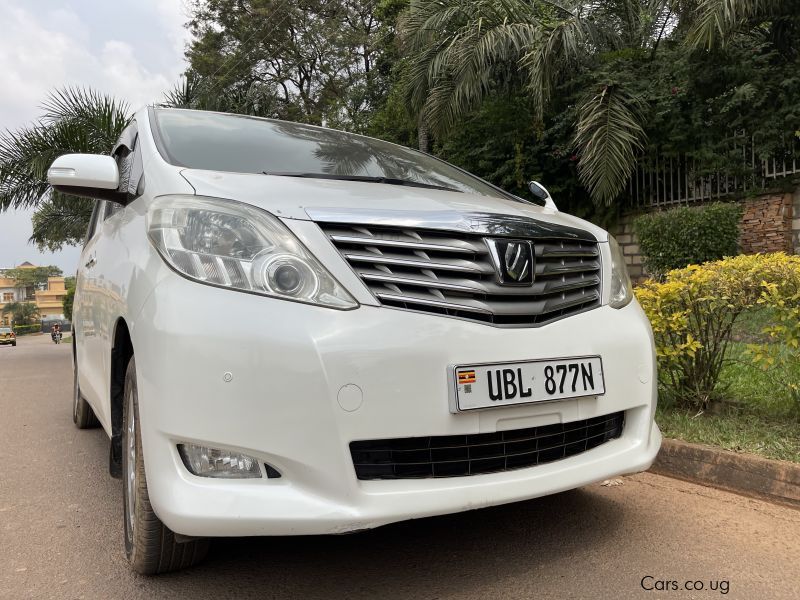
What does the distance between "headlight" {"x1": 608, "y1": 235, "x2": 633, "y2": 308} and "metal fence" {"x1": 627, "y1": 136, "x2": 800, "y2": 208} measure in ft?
21.8

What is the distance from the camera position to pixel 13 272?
92000 mm

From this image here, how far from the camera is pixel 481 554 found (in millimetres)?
2182

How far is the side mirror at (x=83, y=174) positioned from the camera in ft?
7.66

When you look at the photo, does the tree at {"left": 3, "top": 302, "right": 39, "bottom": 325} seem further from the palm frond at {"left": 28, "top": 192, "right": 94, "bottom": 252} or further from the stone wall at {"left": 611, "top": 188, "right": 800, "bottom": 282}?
the stone wall at {"left": 611, "top": 188, "right": 800, "bottom": 282}

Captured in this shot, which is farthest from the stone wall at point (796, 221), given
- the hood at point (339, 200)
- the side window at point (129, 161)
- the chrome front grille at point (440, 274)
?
the side window at point (129, 161)

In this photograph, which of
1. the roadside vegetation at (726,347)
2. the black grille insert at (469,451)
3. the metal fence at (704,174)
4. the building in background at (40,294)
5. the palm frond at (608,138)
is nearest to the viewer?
the black grille insert at (469,451)

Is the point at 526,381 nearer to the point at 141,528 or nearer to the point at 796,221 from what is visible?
the point at 141,528

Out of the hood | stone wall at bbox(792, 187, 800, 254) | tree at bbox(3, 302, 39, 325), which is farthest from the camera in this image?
tree at bbox(3, 302, 39, 325)

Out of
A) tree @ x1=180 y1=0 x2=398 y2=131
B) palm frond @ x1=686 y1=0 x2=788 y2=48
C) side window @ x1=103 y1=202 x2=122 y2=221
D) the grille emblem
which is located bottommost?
the grille emblem

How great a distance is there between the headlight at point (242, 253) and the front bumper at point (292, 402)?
0.15ft

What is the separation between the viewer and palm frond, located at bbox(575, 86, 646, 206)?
8.20 m

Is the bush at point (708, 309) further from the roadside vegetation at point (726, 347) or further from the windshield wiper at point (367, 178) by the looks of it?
the windshield wiper at point (367, 178)

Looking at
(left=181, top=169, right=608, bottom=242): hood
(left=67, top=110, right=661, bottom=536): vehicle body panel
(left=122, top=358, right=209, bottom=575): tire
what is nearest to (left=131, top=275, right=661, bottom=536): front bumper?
(left=67, top=110, right=661, bottom=536): vehicle body panel

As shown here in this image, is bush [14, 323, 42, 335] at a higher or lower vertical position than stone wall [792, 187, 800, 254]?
lower
